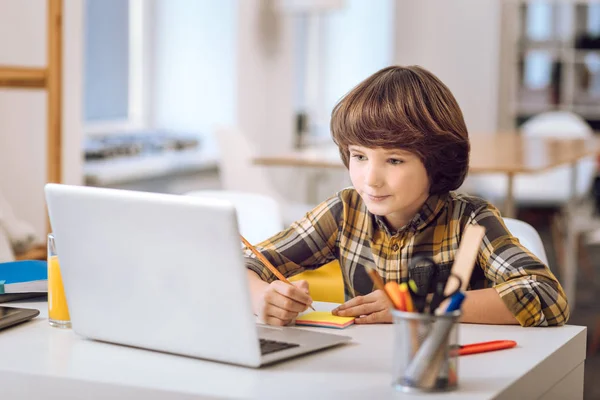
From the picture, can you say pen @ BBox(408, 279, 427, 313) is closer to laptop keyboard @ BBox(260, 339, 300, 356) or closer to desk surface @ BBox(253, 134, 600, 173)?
laptop keyboard @ BBox(260, 339, 300, 356)

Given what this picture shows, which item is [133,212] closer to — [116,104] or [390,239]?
[390,239]

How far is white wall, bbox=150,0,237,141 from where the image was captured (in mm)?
4730

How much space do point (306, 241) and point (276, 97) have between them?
12.4ft

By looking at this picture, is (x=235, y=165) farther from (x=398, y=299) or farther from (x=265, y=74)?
(x=398, y=299)

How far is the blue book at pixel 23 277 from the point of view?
1507 millimetres

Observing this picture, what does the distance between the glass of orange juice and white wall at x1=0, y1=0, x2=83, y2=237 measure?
6.26 feet

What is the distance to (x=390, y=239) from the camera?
1537 millimetres

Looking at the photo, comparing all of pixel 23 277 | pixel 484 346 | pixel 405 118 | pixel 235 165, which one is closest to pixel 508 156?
pixel 235 165

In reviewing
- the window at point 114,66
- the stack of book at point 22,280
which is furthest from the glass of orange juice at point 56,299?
the window at point 114,66

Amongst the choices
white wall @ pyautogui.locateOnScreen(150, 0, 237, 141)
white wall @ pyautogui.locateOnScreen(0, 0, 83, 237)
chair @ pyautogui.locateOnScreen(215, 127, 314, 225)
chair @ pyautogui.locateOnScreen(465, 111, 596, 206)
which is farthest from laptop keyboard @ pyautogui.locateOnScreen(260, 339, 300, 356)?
chair @ pyautogui.locateOnScreen(465, 111, 596, 206)

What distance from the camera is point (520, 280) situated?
1360mm

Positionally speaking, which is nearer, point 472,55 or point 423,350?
point 423,350

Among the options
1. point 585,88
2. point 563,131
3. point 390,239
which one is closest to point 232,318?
point 390,239

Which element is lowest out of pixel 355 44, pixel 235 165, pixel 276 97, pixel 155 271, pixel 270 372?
pixel 270 372
